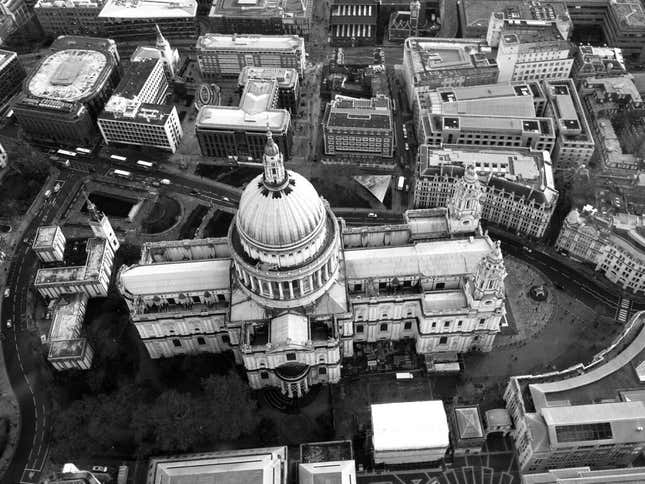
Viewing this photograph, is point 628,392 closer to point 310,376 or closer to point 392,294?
point 392,294

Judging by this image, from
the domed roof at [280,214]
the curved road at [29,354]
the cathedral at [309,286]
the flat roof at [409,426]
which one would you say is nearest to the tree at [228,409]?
the cathedral at [309,286]

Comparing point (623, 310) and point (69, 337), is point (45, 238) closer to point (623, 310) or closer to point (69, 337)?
point (69, 337)

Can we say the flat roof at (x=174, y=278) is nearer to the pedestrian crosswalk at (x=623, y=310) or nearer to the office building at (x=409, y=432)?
the office building at (x=409, y=432)

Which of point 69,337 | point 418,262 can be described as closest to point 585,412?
point 418,262

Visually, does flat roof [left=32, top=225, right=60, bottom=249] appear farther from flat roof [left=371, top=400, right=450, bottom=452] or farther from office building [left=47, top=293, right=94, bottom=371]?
flat roof [left=371, top=400, right=450, bottom=452]

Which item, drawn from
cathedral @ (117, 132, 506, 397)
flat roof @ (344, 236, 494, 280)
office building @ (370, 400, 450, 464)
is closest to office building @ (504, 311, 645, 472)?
office building @ (370, 400, 450, 464)
